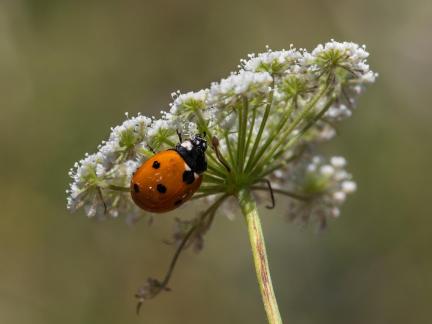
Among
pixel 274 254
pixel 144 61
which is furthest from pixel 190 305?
pixel 144 61

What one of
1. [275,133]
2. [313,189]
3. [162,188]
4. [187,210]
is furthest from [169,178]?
[187,210]

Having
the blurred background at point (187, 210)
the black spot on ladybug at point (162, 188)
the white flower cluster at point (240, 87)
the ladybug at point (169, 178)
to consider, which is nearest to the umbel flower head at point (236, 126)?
the white flower cluster at point (240, 87)

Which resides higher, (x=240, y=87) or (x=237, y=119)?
(x=237, y=119)

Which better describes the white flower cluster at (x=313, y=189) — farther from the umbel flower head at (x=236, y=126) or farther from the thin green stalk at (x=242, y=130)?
the thin green stalk at (x=242, y=130)

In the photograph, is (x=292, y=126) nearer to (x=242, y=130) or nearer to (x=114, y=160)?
(x=242, y=130)

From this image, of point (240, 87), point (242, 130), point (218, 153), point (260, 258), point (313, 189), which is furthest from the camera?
point (313, 189)

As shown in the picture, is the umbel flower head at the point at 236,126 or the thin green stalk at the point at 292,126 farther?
the thin green stalk at the point at 292,126

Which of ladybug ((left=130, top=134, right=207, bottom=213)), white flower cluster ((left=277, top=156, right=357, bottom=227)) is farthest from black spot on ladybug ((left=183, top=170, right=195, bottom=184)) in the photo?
white flower cluster ((left=277, top=156, right=357, bottom=227))
